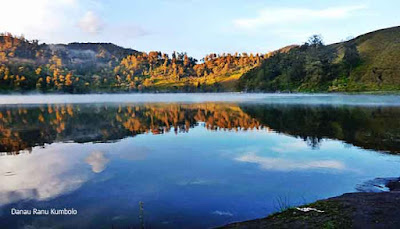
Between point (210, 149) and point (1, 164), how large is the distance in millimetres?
15267

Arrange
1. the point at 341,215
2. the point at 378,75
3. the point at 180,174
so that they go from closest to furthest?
the point at 341,215 < the point at 180,174 < the point at 378,75

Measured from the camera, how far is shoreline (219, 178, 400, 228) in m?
9.78

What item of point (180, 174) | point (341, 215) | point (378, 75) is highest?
point (378, 75)

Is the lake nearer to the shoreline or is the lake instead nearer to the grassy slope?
the shoreline

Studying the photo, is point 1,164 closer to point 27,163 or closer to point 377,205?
point 27,163

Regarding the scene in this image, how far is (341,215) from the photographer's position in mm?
10547

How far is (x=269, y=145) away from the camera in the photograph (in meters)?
27.6

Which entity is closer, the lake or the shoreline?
the shoreline

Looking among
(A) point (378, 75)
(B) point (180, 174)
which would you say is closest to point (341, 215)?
(B) point (180, 174)

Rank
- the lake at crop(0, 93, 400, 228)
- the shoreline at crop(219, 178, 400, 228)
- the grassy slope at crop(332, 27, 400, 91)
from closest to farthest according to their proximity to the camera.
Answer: the shoreline at crop(219, 178, 400, 228) < the lake at crop(0, 93, 400, 228) < the grassy slope at crop(332, 27, 400, 91)

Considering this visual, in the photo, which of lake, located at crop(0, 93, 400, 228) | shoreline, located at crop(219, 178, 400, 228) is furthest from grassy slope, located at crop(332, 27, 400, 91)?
shoreline, located at crop(219, 178, 400, 228)

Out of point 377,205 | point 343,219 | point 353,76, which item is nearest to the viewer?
point 343,219

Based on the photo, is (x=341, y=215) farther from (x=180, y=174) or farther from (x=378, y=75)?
(x=378, y=75)

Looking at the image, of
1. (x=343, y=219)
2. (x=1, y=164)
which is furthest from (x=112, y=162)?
(x=343, y=219)
